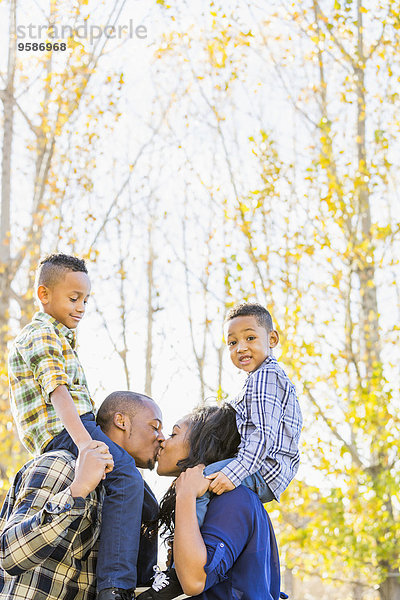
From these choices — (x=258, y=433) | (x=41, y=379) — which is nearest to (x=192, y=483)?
(x=258, y=433)

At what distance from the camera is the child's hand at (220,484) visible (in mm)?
2486

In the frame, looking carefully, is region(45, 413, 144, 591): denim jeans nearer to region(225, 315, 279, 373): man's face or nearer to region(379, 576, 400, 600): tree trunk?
region(225, 315, 279, 373): man's face

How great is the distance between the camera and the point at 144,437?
8.85 feet

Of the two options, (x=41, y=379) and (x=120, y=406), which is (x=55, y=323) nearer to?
(x=41, y=379)

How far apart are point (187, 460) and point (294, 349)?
19.1 ft

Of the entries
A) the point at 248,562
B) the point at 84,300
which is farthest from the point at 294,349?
the point at 248,562

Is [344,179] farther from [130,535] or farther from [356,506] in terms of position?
[130,535]

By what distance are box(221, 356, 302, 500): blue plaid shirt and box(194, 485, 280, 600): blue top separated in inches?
4.4

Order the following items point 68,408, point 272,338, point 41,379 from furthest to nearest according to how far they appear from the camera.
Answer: point 272,338 → point 41,379 → point 68,408

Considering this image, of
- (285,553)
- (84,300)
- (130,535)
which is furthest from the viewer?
(285,553)

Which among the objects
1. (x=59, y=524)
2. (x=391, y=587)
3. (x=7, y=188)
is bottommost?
(x=391, y=587)

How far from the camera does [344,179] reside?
28.6ft

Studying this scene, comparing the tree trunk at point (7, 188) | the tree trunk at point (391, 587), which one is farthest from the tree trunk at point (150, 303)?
the tree trunk at point (391, 587)

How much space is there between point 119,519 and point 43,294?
3.49 feet
